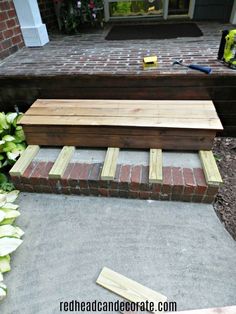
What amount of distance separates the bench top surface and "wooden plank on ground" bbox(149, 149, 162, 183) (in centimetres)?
23

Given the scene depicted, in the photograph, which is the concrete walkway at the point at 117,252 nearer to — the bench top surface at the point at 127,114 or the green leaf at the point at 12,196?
the green leaf at the point at 12,196

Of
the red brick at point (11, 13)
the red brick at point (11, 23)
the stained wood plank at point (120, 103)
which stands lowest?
the stained wood plank at point (120, 103)

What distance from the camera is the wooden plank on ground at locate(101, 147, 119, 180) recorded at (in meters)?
1.57

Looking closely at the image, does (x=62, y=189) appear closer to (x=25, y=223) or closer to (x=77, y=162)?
(x=77, y=162)

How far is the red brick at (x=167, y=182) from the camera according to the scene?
5.04ft

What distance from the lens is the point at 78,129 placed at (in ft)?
5.73

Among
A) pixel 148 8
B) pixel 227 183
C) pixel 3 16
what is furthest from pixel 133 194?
pixel 148 8

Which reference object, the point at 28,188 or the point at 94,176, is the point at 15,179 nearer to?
the point at 28,188

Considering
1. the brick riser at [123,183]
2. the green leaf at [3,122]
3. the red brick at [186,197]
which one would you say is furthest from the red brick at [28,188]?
the red brick at [186,197]

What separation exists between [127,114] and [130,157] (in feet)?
1.11

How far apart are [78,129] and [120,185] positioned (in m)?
0.55

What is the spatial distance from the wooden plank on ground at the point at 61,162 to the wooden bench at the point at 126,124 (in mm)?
60

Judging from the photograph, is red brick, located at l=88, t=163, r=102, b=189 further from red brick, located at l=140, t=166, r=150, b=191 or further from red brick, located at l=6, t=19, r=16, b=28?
red brick, located at l=6, t=19, r=16, b=28

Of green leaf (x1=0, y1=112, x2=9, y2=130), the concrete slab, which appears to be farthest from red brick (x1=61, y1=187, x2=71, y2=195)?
green leaf (x1=0, y1=112, x2=9, y2=130)
